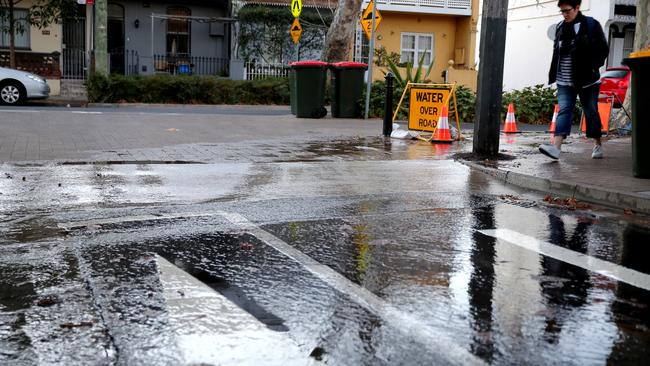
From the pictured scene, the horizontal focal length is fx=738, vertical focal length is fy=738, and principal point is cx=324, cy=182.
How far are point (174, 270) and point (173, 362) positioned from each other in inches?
58.2

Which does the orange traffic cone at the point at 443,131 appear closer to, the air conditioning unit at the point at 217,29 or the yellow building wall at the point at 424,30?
the air conditioning unit at the point at 217,29

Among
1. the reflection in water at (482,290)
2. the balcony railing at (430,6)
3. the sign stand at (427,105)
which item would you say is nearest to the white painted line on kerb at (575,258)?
the reflection in water at (482,290)

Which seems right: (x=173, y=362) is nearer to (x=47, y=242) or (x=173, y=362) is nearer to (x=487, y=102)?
(x=47, y=242)

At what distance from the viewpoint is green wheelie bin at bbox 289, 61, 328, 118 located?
18.2 m

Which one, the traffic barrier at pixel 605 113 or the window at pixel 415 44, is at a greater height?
the window at pixel 415 44

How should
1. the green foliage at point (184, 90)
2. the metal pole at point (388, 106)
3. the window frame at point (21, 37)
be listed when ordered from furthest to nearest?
the window frame at point (21, 37), the green foliage at point (184, 90), the metal pole at point (388, 106)

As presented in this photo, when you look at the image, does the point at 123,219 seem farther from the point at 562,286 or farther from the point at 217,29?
the point at 217,29

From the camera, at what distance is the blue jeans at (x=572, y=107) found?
31.6 ft

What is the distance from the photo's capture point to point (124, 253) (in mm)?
4938

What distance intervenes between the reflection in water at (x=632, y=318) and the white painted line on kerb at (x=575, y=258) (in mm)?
118

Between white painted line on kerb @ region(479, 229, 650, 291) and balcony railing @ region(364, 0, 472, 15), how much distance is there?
30.0 meters

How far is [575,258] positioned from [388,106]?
903 centimetres

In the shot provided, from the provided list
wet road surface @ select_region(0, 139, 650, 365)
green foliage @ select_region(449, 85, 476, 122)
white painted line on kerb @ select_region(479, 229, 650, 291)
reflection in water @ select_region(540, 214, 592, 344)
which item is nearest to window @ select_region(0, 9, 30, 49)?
green foliage @ select_region(449, 85, 476, 122)

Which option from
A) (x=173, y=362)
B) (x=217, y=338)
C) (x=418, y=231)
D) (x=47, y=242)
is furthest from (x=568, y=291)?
(x=47, y=242)
